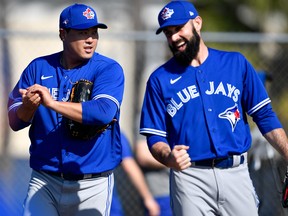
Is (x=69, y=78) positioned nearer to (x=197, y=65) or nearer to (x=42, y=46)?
(x=197, y=65)

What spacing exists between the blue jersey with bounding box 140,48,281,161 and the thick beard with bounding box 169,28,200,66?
0.07 m

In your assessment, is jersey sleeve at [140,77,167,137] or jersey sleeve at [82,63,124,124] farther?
jersey sleeve at [140,77,167,137]

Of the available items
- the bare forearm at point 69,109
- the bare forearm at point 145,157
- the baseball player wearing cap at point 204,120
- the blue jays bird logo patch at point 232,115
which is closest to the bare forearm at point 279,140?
the baseball player wearing cap at point 204,120

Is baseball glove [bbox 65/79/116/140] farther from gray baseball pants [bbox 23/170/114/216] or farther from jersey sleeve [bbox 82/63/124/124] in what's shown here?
gray baseball pants [bbox 23/170/114/216]

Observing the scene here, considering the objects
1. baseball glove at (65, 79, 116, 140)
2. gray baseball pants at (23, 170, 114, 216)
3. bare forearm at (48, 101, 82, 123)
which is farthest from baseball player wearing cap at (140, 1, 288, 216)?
bare forearm at (48, 101, 82, 123)

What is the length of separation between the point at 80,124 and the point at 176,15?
1.12 meters

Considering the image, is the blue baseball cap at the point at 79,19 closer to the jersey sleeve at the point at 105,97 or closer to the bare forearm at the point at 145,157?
the jersey sleeve at the point at 105,97

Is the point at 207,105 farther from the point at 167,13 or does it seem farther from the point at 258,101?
the point at 167,13

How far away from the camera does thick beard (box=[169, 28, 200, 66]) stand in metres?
6.18

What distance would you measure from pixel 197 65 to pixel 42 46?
3.72 m

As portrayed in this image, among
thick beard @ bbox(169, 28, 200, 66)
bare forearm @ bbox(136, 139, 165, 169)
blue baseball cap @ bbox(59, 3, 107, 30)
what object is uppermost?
blue baseball cap @ bbox(59, 3, 107, 30)

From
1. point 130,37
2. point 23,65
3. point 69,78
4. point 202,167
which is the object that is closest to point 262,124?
point 202,167

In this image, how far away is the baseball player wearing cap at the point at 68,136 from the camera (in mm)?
5980

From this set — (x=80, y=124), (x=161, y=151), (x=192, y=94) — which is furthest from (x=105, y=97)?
(x=192, y=94)
